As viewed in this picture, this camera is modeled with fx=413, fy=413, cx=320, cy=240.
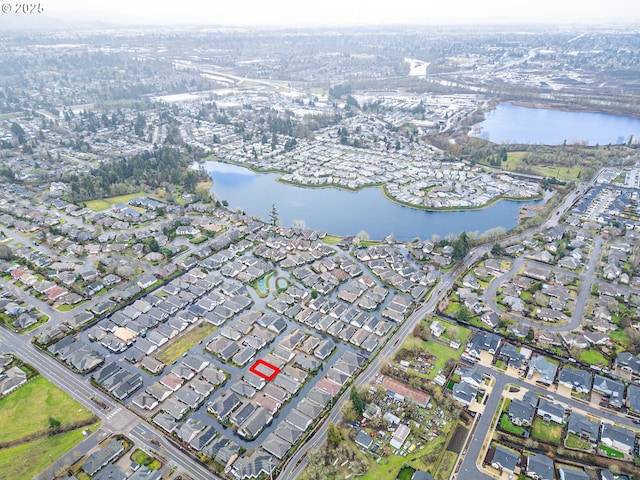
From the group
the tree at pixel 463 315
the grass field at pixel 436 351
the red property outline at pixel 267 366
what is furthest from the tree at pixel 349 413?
the tree at pixel 463 315

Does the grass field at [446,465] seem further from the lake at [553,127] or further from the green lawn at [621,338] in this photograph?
the lake at [553,127]

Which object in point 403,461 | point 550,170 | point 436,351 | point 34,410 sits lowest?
point 34,410

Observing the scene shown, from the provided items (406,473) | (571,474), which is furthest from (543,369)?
(406,473)

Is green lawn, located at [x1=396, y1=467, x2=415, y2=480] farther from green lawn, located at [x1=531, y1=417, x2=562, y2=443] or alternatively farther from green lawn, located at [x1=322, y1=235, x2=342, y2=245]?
green lawn, located at [x1=322, y1=235, x2=342, y2=245]

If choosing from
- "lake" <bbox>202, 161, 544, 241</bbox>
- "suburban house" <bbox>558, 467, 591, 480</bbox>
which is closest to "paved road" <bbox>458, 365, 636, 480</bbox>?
"suburban house" <bbox>558, 467, 591, 480</bbox>

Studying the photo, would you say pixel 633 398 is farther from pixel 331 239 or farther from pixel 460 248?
pixel 331 239
